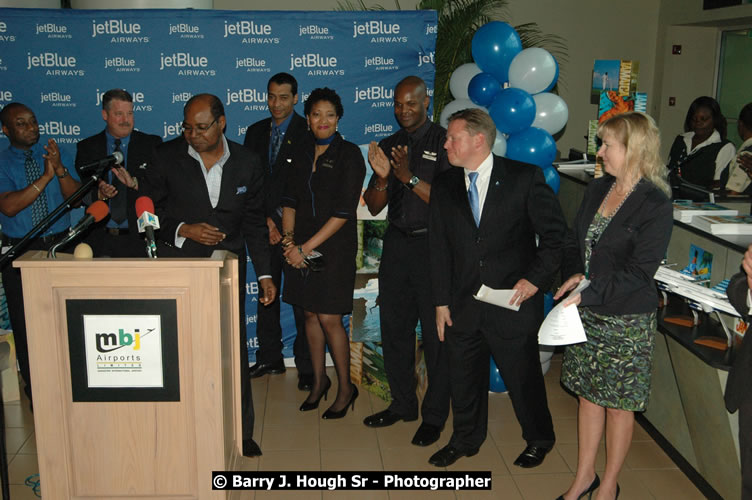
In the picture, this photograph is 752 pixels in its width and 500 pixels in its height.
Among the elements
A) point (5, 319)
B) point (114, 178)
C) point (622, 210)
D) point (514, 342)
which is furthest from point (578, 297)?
point (5, 319)

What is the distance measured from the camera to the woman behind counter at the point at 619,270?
276 cm

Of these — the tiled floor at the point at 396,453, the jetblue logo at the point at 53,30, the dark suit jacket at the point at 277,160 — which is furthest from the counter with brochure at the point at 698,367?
the jetblue logo at the point at 53,30

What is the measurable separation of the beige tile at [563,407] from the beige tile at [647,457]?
1.53 ft

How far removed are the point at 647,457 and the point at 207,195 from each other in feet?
8.75

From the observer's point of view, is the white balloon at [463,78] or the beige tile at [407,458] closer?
Result: the beige tile at [407,458]

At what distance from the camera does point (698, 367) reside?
3.09 meters

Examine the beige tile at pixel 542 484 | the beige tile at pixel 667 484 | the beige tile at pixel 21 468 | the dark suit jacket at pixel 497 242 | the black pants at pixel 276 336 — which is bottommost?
the beige tile at pixel 667 484

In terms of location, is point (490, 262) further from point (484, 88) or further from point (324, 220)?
point (484, 88)

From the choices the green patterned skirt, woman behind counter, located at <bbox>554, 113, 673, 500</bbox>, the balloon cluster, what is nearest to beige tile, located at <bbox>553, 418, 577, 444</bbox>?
woman behind counter, located at <bbox>554, 113, 673, 500</bbox>

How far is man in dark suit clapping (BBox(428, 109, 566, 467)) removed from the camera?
127 inches

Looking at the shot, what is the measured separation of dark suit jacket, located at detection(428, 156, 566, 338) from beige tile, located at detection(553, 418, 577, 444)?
91 centimetres

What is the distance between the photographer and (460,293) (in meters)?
3.38

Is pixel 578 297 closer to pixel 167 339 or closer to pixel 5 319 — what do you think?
pixel 167 339

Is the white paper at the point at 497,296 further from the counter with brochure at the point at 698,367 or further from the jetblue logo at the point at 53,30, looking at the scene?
the jetblue logo at the point at 53,30
